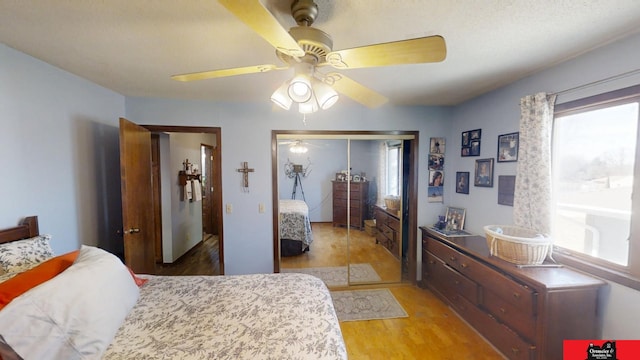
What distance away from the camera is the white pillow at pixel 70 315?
2.91 feet

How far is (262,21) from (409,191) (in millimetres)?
2824

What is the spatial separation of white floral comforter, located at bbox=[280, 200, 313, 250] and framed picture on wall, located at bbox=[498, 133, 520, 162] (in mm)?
2370

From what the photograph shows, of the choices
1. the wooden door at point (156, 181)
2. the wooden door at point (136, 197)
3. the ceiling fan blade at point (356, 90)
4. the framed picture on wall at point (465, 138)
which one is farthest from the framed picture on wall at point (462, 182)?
the wooden door at point (156, 181)

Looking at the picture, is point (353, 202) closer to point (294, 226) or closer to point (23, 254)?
point (294, 226)

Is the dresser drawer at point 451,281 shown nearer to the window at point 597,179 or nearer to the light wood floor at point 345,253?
the light wood floor at point 345,253

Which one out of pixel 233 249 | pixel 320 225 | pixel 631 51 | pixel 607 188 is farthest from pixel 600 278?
pixel 233 249

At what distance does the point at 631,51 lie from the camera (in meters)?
1.47

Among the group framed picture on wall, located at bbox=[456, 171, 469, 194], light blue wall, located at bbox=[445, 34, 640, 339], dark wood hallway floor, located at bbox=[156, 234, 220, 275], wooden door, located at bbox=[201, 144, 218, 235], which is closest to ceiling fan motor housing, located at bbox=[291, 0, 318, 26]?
light blue wall, located at bbox=[445, 34, 640, 339]

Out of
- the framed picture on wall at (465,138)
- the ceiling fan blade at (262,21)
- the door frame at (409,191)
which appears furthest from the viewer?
the door frame at (409,191)

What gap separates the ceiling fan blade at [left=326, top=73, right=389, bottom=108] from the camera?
1360mm

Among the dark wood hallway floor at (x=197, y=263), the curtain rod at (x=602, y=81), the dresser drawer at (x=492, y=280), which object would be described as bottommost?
the dark wood hallway floor at (x=197, y=263)

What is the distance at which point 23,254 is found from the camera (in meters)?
1.45

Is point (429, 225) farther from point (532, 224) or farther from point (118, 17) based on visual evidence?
point (118, 17)

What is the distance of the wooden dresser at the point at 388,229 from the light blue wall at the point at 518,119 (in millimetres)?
754
